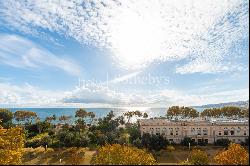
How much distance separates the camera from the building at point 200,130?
253 feet

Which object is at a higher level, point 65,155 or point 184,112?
point 184,112

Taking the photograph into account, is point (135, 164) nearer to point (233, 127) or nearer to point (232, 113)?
point (233, 127)

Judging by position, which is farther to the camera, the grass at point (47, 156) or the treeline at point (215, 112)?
the treeline at point (215, 112)

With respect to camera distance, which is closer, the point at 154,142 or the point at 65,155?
the point at 65,155

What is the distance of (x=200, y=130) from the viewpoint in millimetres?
78938

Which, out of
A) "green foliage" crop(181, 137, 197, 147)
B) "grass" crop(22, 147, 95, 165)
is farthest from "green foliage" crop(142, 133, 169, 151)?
"grass" crop(22, 147, 95, 165)

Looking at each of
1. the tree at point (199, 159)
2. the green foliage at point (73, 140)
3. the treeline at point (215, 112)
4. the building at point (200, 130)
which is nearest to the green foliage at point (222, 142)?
the building at point (200, 130)

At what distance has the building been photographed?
77000mm

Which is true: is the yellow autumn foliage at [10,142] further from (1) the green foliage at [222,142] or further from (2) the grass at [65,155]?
(1) the green foliage at [222,142]

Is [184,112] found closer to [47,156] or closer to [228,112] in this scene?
[228,112]

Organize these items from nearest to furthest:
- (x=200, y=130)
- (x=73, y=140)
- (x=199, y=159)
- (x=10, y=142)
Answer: (x=199, y=159) < (x=10, y=142) < (x=73, y=140) < (x=200, y=130)

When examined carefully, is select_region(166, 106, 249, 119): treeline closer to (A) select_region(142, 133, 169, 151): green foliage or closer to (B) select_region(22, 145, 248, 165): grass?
(B) select_region(22, 145, 248, 165): grass

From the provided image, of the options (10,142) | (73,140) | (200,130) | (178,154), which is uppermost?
(10,142)

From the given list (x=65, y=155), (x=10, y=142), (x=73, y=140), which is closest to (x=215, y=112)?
(x=73, y=140)
